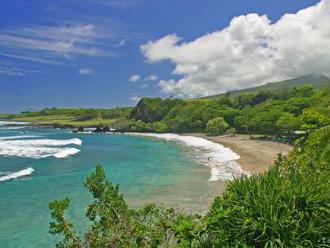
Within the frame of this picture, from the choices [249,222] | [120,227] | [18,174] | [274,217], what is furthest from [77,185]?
[274,217]

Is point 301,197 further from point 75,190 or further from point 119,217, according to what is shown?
point 75,190

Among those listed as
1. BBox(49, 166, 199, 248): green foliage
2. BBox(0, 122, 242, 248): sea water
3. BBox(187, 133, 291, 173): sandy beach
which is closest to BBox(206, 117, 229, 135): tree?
BBox(187, 133, 291, 173): sandy beach

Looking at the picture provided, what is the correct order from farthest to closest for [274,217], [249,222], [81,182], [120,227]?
[81,182] → [120,227] → [249,222] → [274,217]

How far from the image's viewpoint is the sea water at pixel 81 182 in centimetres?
2802

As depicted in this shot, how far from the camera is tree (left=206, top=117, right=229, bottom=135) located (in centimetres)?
11212

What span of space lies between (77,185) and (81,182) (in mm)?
1906

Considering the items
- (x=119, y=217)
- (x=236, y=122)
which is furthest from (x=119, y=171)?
(x=236, y=122)

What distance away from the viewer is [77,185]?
40781 mm

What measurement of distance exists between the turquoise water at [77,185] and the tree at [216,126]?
1816 inches

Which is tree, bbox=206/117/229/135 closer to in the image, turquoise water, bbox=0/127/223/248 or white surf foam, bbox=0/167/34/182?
turquoise water, bbox=0/127/223/248

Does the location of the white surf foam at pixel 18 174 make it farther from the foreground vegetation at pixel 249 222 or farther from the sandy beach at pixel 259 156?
the foreground vegetation at pixel 249 222

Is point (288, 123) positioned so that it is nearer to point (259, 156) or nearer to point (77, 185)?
point (259, 156)

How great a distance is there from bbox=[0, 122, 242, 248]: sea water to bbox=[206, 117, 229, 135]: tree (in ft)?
141

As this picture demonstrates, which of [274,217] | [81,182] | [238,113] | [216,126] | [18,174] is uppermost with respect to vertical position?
[238,113]
